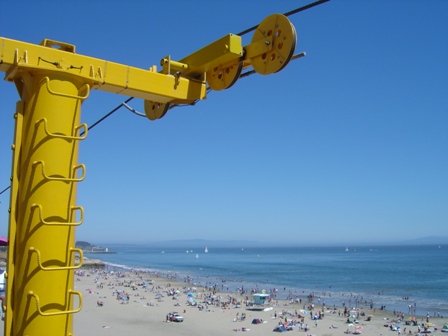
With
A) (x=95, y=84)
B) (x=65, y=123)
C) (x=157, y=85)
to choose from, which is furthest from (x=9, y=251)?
(x=157, y=85)

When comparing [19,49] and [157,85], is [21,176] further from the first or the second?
[157,85]

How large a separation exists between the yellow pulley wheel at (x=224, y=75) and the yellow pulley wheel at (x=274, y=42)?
13 cm

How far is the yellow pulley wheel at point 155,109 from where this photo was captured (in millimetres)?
3887

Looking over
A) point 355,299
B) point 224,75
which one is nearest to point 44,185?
point 224,75

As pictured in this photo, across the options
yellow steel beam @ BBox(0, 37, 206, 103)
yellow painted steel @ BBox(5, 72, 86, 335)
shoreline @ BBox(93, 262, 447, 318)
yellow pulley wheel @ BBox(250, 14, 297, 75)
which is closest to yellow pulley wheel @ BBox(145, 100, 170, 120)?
yellow steel beam @ BBox(0, 37, 206, 103)

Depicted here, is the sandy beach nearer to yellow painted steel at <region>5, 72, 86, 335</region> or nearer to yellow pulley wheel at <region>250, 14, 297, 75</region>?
yellow painted steel at <region>5, 72, 86, 335</region>

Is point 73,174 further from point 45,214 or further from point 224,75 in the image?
point 224,75

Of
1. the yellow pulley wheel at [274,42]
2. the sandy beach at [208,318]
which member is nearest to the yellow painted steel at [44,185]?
the yellow pulley wheel at [274,42]

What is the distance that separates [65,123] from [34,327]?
3.69ft

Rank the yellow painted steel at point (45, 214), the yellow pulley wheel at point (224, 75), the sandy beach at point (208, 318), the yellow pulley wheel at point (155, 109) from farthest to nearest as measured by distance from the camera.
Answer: the sandy beach at point (208, 318), the yellow pulley wheel at point (155, 109), the yellow pulley wheel at point (224, 75), the yellow painted steel at point (45, 214)

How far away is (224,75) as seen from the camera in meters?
3.55

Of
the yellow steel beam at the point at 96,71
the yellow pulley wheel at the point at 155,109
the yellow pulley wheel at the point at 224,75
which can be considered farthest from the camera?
the yellow pulley wheel at the point at 155,109

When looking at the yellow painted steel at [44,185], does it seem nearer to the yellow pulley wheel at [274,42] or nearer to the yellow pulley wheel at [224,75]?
the yellow pulley wheel at [224,75]

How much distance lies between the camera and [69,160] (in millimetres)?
2666
